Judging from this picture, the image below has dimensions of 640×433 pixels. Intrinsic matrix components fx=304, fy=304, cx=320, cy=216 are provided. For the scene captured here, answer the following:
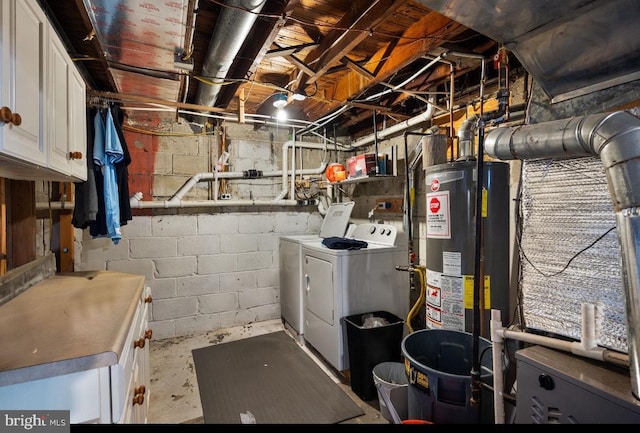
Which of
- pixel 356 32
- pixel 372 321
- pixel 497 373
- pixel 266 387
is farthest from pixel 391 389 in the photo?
pixel 356 32

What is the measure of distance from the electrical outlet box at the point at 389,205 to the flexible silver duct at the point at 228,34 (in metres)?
1.77

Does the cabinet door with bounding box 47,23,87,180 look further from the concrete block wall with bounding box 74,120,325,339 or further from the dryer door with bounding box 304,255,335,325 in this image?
the dryer door with bounding box 304,255,335,325

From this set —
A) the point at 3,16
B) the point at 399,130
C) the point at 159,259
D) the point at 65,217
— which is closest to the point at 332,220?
the point at 399,130

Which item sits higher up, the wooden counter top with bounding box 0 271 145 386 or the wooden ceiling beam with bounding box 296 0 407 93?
the wooden ceiling beam with bounding box 296 0 407 93

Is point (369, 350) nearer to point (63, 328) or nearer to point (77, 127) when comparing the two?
point (63, 328)

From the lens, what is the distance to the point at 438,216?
1.85m

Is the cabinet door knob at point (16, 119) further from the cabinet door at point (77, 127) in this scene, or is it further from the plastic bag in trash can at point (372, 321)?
the plastic bag in trash can at point (372, 321)

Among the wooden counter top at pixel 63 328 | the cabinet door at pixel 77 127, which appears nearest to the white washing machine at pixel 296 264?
the wooden counter top at pixel 63 328

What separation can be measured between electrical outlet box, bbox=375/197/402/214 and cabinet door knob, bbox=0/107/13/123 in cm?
253

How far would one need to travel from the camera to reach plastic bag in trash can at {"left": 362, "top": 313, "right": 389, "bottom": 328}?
7.15 feet

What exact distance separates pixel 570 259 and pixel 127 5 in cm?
215

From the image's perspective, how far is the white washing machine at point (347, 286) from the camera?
7.48 ft

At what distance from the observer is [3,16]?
92cm

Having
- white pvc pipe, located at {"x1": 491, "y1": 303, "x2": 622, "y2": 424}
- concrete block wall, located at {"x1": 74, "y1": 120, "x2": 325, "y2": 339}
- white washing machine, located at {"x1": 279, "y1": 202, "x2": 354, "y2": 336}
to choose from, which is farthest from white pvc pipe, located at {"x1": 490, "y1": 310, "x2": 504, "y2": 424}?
concrete block wall, located at {"x1": 74, "y1": 120, "x2": 325, "y2": 339}
